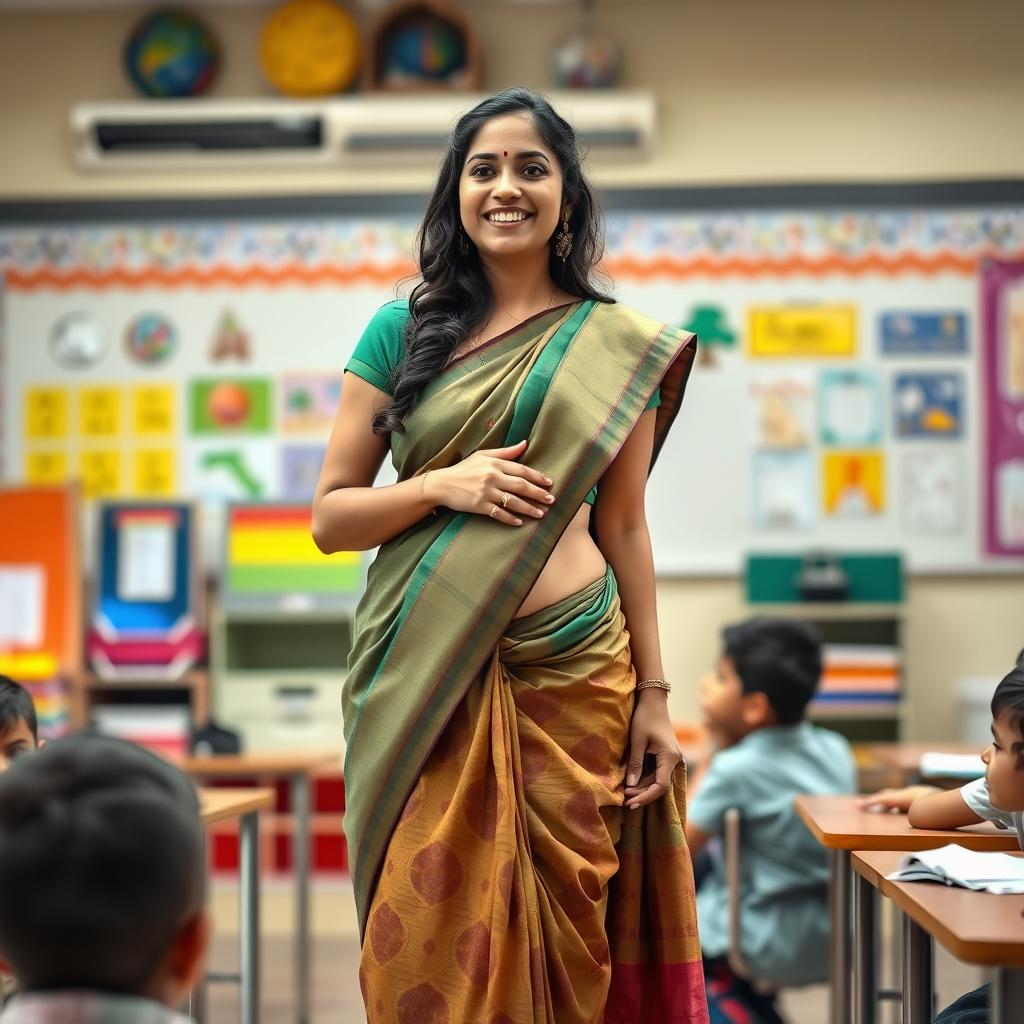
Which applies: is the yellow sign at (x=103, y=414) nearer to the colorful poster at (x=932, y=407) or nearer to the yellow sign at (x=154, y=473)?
the yellow sign at (x=154, y=473)

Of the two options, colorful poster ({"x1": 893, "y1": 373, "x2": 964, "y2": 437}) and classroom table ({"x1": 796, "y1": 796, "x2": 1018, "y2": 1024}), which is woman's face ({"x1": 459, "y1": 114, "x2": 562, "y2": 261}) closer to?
classroom table ({"x1": 796, "y1": 796, "x2": 1018, "y2": 1024})

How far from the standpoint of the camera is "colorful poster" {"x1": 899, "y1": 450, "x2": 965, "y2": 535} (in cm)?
487

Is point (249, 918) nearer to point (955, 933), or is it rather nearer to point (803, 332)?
point (955, 933)

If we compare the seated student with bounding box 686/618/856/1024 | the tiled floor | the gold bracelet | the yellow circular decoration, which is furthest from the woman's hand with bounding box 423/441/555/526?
the yellow circular decoration

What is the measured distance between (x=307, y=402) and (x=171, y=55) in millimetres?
1338

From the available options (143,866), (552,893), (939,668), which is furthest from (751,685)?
(939,668)

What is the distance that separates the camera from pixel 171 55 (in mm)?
4988

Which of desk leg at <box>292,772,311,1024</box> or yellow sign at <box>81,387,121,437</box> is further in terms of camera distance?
yellow sign at <box>81,387,121,437</box>

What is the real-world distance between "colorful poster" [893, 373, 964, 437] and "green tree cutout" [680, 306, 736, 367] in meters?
0.65

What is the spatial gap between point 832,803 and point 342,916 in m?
2.89

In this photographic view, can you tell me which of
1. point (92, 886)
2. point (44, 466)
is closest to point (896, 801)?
point (92, 886)

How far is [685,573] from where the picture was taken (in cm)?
491

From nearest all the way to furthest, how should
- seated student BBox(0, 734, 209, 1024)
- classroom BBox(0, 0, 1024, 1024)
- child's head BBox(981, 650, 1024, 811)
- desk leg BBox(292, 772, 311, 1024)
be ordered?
seated student BBox(0, 734, 209, 1024) < child's head BBox(981, 650, 1024, 811) < desk leg BBox(292, 772, 311, 1024) < classroom BBox(0, 0, 1024, 1024)

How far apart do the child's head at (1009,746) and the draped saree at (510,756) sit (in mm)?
380
